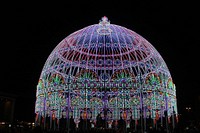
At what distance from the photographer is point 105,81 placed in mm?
24734

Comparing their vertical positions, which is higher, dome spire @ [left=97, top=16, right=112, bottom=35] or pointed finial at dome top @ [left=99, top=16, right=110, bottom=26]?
pointed finial at dome top @ [left=99, top=16, right=110, bottom=26]

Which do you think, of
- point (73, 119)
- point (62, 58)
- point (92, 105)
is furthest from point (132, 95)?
point (62, 58)

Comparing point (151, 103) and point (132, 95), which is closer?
point (151, 103)

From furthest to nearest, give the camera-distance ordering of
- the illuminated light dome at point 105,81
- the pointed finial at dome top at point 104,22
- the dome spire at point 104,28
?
1. the pointed finial at dome top at point 104,22
2. the dome spire at point 104,28
3. the illuminated light dome at point 105,81

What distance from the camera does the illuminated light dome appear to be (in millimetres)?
24766

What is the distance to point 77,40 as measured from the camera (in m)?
28.2

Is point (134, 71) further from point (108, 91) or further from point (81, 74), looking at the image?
point (81, 74)

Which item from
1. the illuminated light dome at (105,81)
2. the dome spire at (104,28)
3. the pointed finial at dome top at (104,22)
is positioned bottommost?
the illuminated light dome at (105,81)

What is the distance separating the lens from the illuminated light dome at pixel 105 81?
2477 cm

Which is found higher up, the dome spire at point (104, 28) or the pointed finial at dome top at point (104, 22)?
the pointed finial at dome top at point (104, 22)

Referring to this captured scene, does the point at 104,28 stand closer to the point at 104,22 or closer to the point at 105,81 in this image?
the point at 104,22

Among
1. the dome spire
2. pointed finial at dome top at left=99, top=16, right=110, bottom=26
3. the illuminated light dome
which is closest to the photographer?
the illuminated light dome
